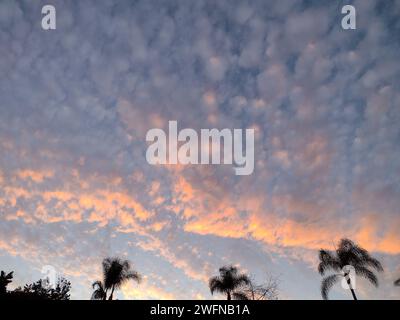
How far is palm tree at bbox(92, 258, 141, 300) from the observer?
37.2 m

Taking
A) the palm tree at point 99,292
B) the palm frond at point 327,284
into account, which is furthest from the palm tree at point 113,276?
the palm frond at point 327,284

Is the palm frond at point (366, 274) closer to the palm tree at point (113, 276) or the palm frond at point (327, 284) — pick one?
the palm frond at point (327, 284)

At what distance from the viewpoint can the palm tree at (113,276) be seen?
3719cm

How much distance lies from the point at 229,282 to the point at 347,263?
14124 millimetres

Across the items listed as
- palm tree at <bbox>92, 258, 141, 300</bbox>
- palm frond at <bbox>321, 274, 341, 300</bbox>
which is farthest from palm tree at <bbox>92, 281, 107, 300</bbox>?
palm frond at <bbox>321, 274, 341, 300</bbox>

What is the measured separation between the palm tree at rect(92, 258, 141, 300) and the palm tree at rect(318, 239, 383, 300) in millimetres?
22437

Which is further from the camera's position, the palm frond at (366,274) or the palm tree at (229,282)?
the palm tree at (229,282)

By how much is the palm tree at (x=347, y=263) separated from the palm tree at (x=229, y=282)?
9.79 m

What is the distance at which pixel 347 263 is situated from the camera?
97.3 feet

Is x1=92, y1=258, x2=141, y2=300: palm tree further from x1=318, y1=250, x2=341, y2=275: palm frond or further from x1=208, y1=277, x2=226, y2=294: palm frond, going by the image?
x1=318, y1=250, x2=341, y2=275: palm frond

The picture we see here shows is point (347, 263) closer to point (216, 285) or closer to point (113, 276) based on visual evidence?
point (216, 285)
